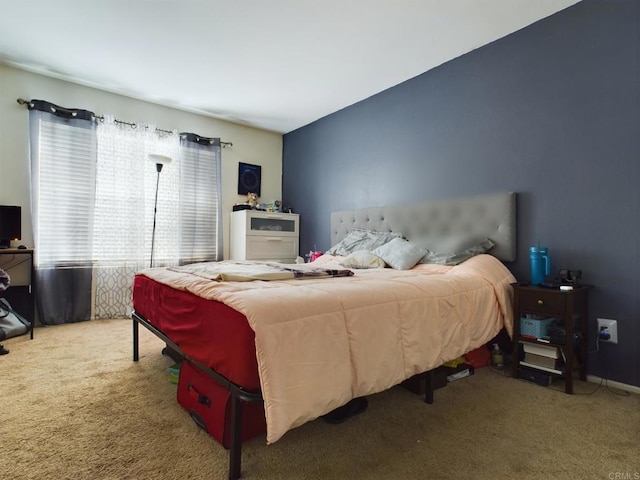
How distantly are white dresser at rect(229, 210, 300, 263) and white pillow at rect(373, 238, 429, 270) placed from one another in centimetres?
184

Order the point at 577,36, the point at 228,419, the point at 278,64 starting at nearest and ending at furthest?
1. the point at 228,419
2. the point at 577,36
3. the point at 278,64

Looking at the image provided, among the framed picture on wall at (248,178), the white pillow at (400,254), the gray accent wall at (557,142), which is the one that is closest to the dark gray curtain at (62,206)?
the framed picture on wall at (248,178)

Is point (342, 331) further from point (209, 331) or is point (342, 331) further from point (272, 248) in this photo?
point (272, 248)

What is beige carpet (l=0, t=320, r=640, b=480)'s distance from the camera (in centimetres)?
123

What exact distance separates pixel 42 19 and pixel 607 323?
439 cm

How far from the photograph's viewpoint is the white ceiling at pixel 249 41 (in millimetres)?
2279

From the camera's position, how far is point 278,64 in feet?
9.93

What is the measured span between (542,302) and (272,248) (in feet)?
10.3

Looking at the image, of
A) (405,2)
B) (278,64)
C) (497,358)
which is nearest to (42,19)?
(278,64)

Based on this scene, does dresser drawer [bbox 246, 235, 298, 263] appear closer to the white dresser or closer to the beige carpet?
the white dresser

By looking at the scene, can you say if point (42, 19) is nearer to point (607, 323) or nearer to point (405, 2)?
point (405, 2)

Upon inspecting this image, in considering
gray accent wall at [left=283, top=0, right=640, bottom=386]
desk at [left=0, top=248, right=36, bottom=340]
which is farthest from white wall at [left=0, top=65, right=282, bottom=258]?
gray accent wall at [left=283, top=0, right=640, bottom=386]

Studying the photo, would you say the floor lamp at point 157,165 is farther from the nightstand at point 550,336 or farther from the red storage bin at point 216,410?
the nightstand at point 550,336

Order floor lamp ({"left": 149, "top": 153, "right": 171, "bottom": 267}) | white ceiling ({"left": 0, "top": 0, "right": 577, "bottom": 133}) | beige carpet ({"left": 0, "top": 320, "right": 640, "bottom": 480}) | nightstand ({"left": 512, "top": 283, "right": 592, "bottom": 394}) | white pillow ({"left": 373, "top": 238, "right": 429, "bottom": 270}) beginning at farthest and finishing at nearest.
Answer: floor lamp ({"left": 149, "top": 153, "right": 171, "bottom": 267}), white pillow ({"left": 373, "top": 238, "right": 429, "bottom": 270}), white ceiling ({"left": 0, "top": 0, "right": 577, "bottom": 133}), nightstand ({"left": 512, "top": 283, "right": 592, "bottom": 394}), beige carpet ({"left": 0, "top": 320, "right": 640, "bottom": 480})
